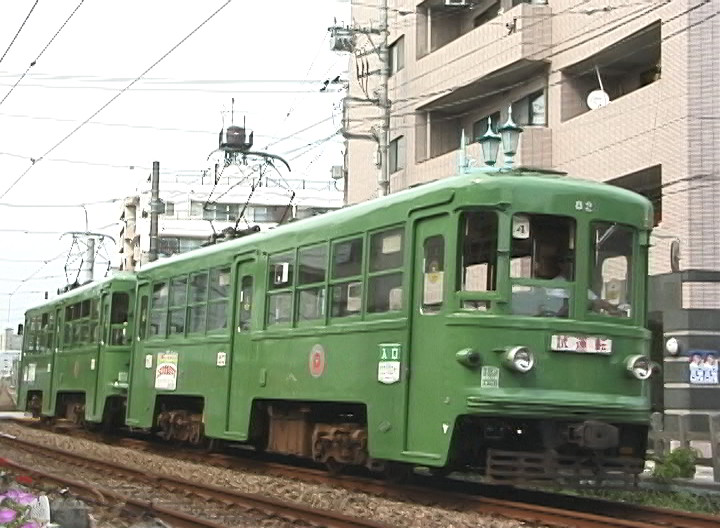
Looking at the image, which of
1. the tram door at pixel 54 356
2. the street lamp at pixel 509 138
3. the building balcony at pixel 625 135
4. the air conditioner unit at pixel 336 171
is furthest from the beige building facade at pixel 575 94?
the air conditioner unit at pixel 336 171

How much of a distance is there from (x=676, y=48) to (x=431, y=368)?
11627 mm

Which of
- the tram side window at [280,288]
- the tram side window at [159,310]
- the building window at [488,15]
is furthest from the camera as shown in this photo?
the building window at [488,15]

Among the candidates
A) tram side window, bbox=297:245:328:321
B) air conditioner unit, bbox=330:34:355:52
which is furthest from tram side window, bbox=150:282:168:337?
air conditioner unit, bbox=330:34:355:52

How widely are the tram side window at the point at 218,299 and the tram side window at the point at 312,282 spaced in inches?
88.4

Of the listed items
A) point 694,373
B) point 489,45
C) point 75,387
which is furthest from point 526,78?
point 75,387

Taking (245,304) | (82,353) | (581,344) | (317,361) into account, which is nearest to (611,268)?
(581,344)

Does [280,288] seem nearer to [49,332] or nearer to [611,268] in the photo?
[611,268]

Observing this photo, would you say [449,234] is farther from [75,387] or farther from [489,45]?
[489,45]

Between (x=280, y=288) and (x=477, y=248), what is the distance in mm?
3584

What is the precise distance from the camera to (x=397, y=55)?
30047mm

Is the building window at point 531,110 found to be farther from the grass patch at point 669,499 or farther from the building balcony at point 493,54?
the grass patch at point 669,499

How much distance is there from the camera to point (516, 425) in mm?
9992

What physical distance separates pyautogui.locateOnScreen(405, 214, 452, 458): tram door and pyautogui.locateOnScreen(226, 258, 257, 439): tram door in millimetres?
3793

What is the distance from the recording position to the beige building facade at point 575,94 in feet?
62.3
